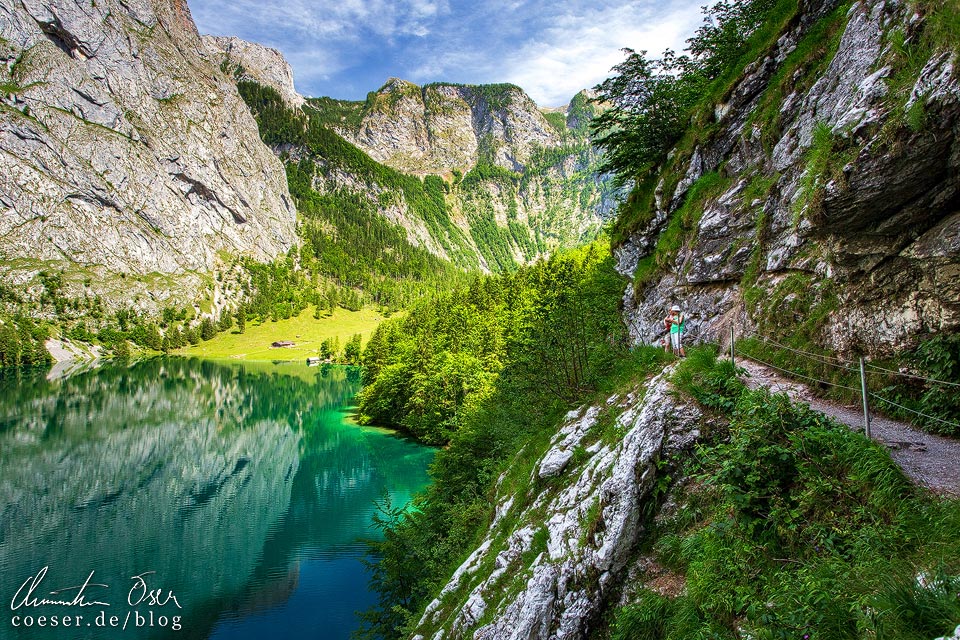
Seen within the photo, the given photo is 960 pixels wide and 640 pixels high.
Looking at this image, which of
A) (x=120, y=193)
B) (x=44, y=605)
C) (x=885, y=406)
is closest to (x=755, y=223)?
(x=885, y=406)

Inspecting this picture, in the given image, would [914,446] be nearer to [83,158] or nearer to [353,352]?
[353,352]

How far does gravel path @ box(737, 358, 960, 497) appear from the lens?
5.95 m

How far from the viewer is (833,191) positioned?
27.9ft

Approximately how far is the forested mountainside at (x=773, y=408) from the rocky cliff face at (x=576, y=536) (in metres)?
0.04

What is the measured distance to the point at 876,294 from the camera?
344 inches

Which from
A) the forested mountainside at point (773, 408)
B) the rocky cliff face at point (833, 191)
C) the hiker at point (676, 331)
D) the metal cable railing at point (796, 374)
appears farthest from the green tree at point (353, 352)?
the metal cable railing at point (796, 374)

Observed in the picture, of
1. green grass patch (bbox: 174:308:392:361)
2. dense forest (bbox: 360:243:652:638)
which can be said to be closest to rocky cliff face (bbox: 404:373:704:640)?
dense forest (bbox: 360:243:652:638)

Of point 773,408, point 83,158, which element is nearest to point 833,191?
point 773,408

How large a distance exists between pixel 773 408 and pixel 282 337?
192381 mm

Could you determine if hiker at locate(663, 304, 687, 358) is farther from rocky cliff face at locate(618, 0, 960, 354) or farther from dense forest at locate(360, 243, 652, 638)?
rocky cliff face at locate(618, 0, 960, 354)

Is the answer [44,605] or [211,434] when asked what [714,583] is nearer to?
[44,605]

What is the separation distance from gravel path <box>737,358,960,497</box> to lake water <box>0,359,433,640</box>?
2354 centimetres

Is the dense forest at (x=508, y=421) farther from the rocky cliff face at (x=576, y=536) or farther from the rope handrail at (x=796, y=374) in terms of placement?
the rocky cliff face at (x=576, y=536)

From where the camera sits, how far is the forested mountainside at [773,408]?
5.63 meters
